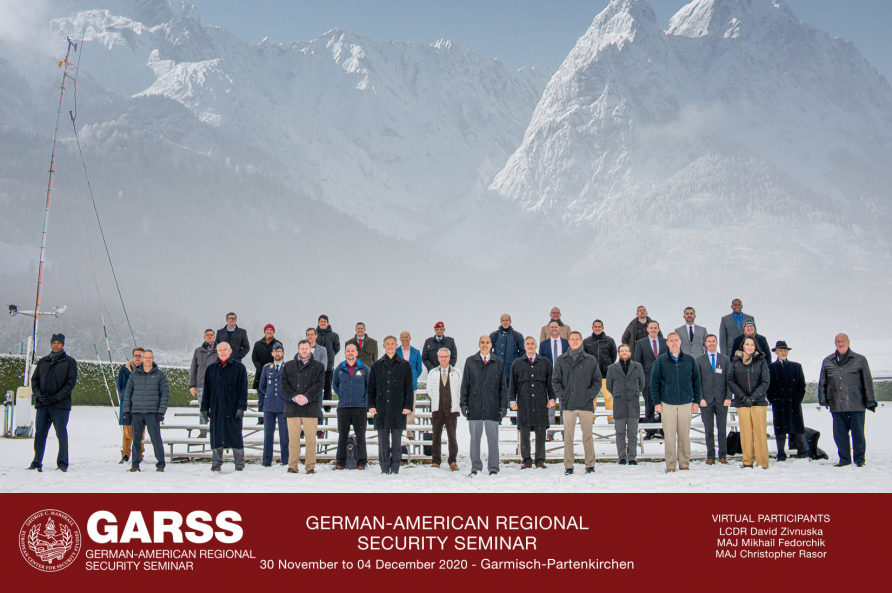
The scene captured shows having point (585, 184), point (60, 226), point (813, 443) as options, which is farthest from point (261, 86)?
point (813, 443)

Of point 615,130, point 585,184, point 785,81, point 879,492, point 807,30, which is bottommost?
point 879,492

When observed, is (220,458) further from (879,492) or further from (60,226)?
(60,226)

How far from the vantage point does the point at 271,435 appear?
10031mm

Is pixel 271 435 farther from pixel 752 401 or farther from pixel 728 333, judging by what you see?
pixel 728 333

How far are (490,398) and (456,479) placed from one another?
3.91 feet

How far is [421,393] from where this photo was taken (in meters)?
16.3

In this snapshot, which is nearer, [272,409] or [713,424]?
[272,409]

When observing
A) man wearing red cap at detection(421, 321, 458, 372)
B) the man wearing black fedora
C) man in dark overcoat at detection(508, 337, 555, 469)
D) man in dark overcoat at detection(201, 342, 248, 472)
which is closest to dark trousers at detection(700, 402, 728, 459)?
the man wearing black fedora

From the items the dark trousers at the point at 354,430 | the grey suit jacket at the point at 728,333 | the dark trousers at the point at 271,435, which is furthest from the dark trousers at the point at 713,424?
the dark trousers at the point at 271,435

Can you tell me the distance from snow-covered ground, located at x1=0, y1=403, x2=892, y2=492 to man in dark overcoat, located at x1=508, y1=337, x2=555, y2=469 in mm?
388

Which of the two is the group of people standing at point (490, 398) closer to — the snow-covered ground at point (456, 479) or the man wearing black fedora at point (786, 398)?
the man wearing black fedora at point (786, 398)

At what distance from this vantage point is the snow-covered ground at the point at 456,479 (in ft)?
26.4

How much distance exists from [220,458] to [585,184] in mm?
91743

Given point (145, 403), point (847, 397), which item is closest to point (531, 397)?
point (847, 397)
